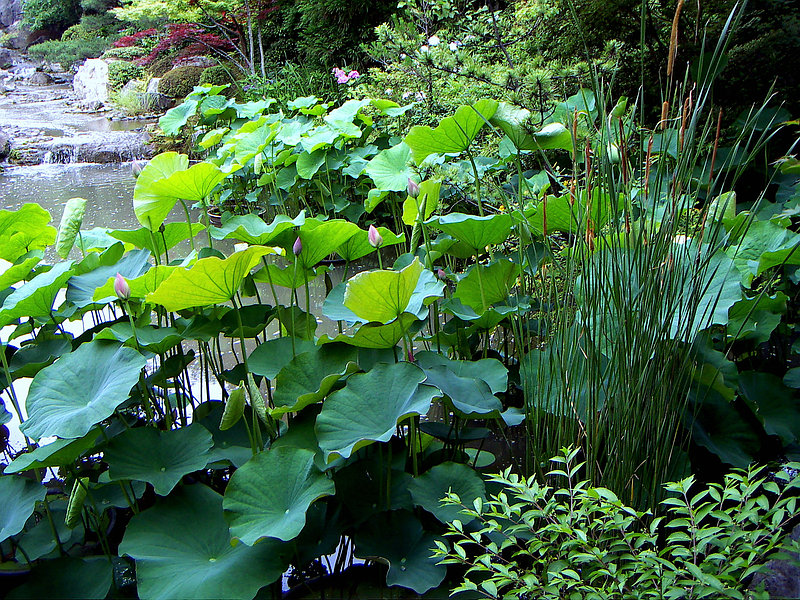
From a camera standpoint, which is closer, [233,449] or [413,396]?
[413,396]

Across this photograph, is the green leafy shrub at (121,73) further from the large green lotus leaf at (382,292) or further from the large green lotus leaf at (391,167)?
the large green lotus leaf at (382,292)

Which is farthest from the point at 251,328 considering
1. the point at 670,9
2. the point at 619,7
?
the point at 670,9

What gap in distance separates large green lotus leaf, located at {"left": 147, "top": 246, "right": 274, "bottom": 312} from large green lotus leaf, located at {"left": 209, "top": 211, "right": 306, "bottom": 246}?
0.74 ft

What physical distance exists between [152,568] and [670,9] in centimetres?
328

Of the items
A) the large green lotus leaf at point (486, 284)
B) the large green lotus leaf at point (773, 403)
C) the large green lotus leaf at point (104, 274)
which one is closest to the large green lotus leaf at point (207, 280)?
the large green lotus leaf at point (104, 274)

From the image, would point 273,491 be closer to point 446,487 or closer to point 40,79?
point 446,487

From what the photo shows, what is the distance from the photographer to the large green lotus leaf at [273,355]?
1634mm

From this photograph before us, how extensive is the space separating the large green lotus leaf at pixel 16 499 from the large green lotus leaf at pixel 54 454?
1.9 inches

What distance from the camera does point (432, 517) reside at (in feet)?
4.88

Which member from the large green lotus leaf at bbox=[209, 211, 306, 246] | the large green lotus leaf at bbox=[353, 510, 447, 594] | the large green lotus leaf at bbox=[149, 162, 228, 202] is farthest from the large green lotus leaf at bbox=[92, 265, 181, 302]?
the large green lotus leaf at bbox=[353, 510, 447, 594]

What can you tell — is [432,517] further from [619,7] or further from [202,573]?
[619,7]

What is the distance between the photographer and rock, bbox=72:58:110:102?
12484mm

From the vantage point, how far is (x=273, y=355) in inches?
66.2

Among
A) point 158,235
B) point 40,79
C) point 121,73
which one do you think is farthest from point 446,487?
point 40,79
